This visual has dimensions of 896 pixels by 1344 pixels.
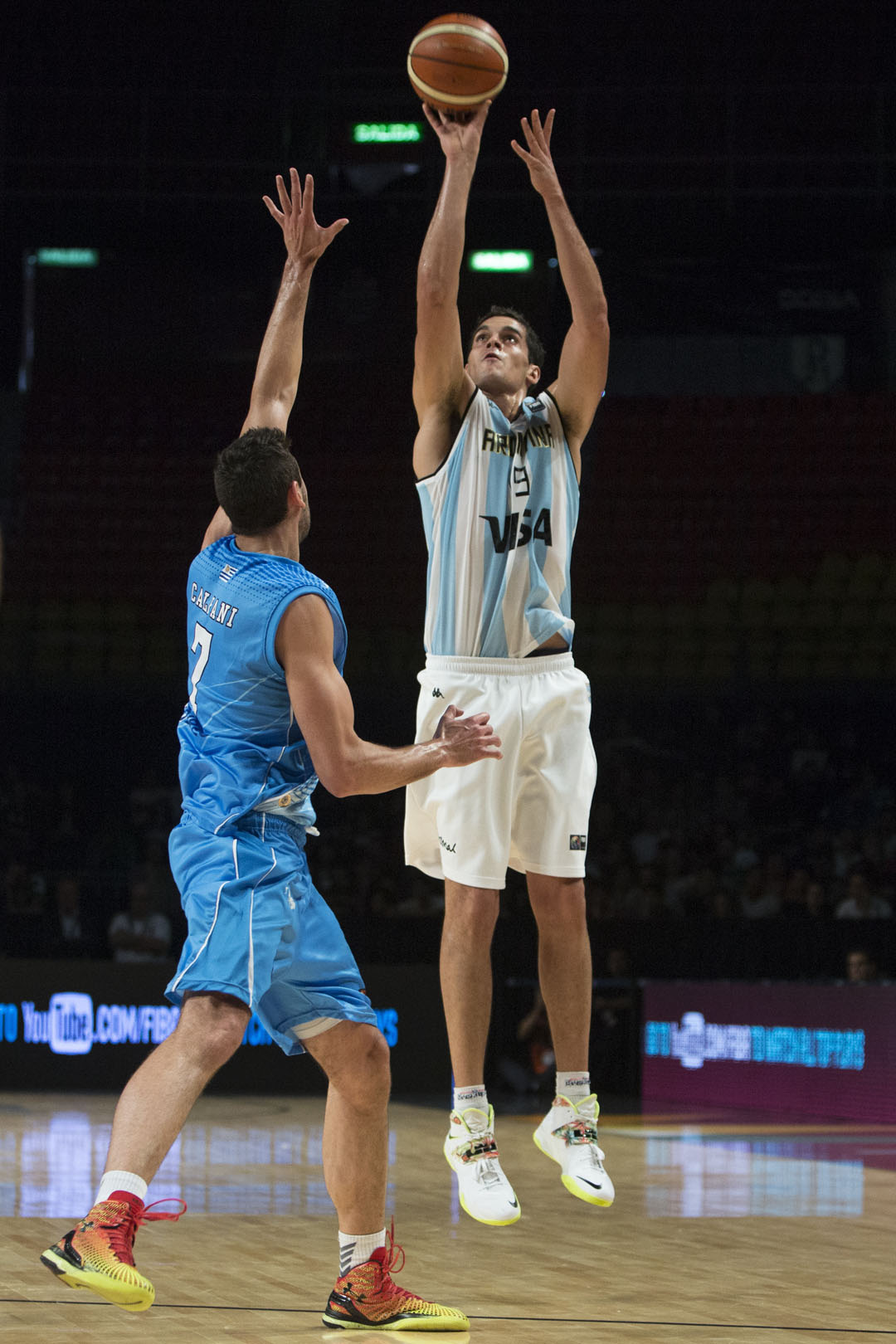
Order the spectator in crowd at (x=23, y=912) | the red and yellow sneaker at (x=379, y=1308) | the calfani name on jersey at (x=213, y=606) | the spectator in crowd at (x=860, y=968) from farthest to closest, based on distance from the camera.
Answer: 1. the spectator in crowd at (x=23, y=912)
2. the spectator in crowd at (x=860, y=968)
3. the red and yellow sneaker at (x=379, y=1308)
4. the calfani name on jersey at (x=213, y=606)

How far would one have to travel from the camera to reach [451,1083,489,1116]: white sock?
5371 mm

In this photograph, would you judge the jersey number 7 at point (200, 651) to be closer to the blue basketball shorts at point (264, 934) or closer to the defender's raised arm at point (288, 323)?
the blue basketball shorts at point (264, 934)

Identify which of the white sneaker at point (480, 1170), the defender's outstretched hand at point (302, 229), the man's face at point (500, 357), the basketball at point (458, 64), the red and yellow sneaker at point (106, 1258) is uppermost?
the basketball at point (458, 64)

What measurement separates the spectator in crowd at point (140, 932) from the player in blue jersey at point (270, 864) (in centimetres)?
903

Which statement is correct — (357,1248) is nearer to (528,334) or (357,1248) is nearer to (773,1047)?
(528,334)

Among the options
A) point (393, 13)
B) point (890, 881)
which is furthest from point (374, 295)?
point (890, 881)

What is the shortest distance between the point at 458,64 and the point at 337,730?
91.2 inches

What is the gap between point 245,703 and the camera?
4.52 m

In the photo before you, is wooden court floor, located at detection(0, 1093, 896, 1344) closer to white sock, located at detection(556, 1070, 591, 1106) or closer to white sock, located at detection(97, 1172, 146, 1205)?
white sock, located at detection(556, 1070, 591, 1106)

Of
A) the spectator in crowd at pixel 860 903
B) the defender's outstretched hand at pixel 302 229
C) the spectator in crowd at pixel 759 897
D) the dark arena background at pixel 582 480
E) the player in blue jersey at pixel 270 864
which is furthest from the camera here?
the spectator in crowd at pixel 759 897

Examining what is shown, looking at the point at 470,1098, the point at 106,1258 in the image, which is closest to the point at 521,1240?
the point at 470,1098

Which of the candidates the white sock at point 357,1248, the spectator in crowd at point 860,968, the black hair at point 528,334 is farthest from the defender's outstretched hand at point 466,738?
the spectator in crowd at point 860,968

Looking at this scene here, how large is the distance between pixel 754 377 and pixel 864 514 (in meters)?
2.66

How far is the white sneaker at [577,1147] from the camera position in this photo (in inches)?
207
